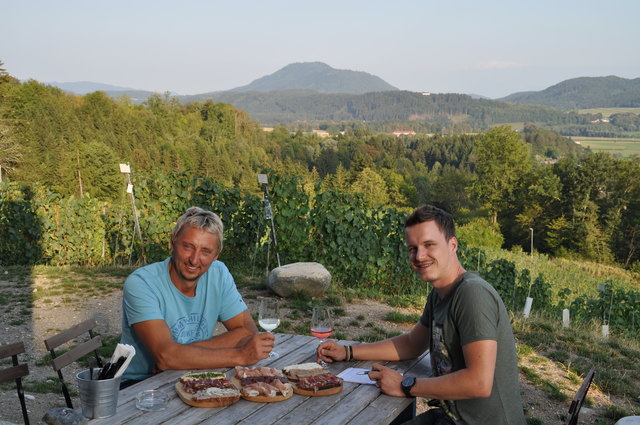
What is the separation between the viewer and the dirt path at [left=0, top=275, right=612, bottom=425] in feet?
15.6

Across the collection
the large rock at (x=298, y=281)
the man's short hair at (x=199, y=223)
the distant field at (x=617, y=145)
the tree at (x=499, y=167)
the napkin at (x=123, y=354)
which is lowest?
the distant field at (x=617, y=145)

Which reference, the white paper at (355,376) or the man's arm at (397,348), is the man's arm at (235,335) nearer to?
the man's arm at (397,348)

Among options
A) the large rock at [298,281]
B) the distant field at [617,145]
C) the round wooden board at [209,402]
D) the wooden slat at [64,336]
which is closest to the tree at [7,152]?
the large rock at [298,281]

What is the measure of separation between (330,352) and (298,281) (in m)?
5.06

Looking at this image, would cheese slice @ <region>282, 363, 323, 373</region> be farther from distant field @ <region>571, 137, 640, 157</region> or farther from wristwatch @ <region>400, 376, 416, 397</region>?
distant field @ <region>571, 137, 640, 157</region>

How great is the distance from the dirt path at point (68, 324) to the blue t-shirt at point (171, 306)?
1930mm

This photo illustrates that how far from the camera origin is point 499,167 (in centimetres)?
6325

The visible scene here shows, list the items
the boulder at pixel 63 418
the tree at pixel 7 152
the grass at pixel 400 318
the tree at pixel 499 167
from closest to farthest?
the boulder at pixel 63 418, the grass at pixel 400 318, the tree at pixel 7 152, the tree at pixel 499 167

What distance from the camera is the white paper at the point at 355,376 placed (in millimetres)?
2598

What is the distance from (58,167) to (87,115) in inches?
645

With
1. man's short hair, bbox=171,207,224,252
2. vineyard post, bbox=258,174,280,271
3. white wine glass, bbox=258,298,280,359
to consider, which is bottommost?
vineyard post, bbox=258,174,280,271

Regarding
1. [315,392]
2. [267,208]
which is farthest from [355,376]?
[267,208]

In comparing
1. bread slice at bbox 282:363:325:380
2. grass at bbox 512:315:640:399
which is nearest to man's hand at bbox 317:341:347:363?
bread slice at bbox 282:363:325:380

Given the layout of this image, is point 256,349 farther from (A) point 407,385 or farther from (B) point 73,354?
(B) point 73,354
